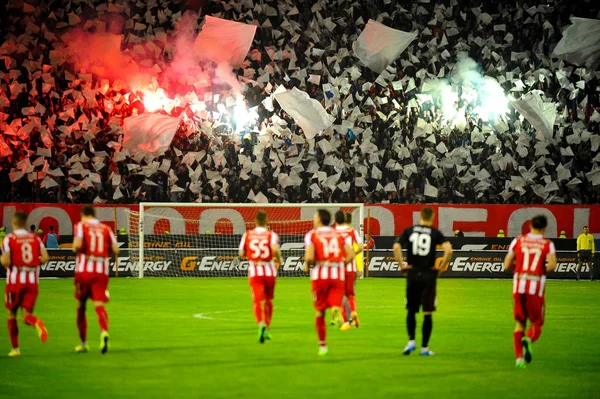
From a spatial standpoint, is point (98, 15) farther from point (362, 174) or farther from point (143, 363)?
point (143, 363)

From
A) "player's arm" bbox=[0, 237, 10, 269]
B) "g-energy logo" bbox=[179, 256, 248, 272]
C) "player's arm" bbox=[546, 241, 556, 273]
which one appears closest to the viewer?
"player's arm" bbox=[546, 241, 556, 273]

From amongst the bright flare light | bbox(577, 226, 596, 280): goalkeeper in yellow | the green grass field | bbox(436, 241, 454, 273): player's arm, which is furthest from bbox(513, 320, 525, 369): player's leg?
the bright flare light

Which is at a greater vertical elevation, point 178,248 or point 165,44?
point 165,44

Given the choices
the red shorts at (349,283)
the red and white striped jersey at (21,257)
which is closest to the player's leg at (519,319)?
the red shorts at (349,283)

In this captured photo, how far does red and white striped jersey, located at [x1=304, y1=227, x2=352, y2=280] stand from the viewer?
12.4 m

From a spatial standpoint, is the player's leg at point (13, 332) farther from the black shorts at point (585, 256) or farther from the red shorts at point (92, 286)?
the black shorts at point (585, 256)

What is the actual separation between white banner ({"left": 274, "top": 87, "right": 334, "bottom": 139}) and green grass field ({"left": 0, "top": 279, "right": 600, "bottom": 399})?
53.0 feet

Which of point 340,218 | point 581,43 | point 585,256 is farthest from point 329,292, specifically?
point 581,43

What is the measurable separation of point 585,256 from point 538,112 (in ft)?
24.7

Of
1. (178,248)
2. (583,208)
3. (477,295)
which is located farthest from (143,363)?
(583,208)

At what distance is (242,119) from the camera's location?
132ft

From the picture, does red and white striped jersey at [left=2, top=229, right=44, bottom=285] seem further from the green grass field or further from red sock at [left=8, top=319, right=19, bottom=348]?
A: the green grass field

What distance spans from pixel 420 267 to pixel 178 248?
22.4 m

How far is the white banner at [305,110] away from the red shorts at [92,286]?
84.6 ft
